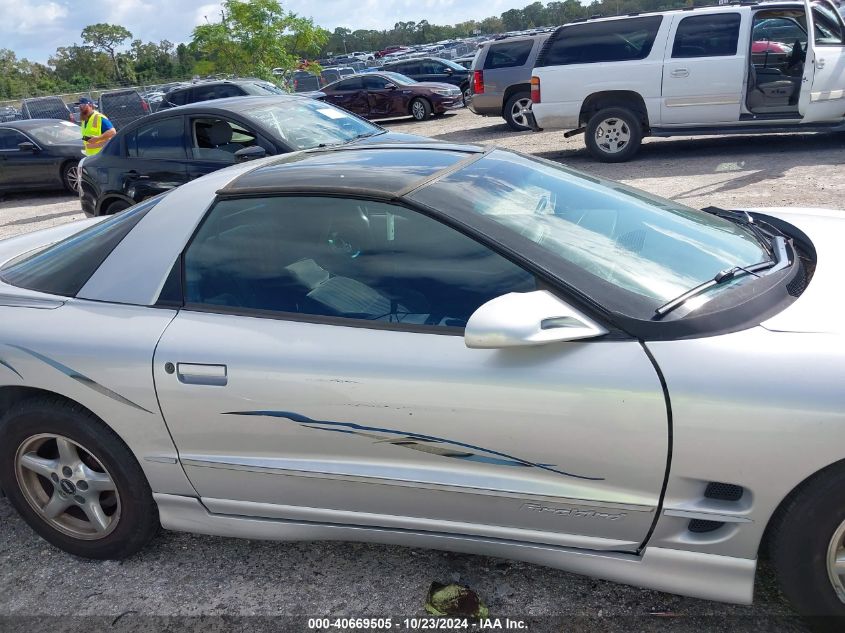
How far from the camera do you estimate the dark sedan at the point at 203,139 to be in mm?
6773

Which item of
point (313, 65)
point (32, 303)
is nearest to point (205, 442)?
point (32, 303)

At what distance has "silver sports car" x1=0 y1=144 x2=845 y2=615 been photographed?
2025 mm

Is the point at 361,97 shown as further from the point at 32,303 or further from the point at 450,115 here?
the point at 32,303

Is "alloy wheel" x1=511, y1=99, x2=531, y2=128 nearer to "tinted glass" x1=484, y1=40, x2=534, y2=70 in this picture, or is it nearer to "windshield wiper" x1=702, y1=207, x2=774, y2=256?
"tinted glass" x1=484, y1=40, x2=534, y2=70

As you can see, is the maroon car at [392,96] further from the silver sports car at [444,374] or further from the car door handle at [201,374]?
the car door handle at [201,374]

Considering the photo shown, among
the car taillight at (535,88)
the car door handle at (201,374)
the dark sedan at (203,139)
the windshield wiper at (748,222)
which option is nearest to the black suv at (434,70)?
the car taillight at (535,88)

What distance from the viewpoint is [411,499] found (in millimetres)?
2328

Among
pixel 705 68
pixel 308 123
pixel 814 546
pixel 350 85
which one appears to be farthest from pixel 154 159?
pixel 350 85

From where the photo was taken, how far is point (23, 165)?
12.6m

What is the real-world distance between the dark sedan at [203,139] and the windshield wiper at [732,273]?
434 cm

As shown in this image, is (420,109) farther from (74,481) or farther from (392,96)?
(74,481)

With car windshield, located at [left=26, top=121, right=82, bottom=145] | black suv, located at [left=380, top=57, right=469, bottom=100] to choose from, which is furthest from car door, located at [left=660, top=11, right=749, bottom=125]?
black suv, located at [left=380, top=57, right=469, bottom=100]

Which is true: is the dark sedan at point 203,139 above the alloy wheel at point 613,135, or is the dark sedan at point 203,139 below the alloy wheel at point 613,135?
above

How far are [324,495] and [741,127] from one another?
338 inches
